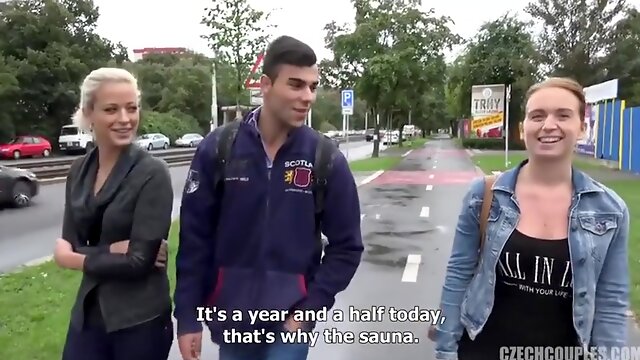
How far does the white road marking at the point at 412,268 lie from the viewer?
798 centimetres

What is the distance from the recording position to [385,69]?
107 feet

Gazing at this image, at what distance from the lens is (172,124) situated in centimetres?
6088

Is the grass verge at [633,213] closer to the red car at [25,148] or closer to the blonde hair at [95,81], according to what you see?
the blonde hair at [95,81]

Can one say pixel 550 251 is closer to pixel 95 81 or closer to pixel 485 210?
pixel 485 210

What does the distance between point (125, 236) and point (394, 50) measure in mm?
31787

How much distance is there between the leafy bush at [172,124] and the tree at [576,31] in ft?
101

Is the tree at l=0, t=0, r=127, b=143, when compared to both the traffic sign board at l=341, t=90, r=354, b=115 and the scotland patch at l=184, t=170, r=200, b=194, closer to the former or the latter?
the traffic sign board at l=341, t=90, r=354, b=115

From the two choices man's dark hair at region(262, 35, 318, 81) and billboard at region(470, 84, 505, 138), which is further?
billboard at region(470, 84, 505, 138)

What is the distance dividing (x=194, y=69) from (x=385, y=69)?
132ft

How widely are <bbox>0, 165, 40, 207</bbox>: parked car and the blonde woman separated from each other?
46.8 ft

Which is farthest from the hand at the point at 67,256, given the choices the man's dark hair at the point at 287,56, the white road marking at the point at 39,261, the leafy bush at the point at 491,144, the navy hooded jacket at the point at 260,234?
the leafy bush at the point at 491,144

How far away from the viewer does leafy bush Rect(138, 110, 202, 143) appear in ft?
190

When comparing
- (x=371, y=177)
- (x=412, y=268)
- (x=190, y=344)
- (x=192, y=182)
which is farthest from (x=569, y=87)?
(x=371, y=177)

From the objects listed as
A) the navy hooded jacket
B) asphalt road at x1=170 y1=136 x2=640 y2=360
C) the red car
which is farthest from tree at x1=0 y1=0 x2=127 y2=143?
the navy hooded jacket
